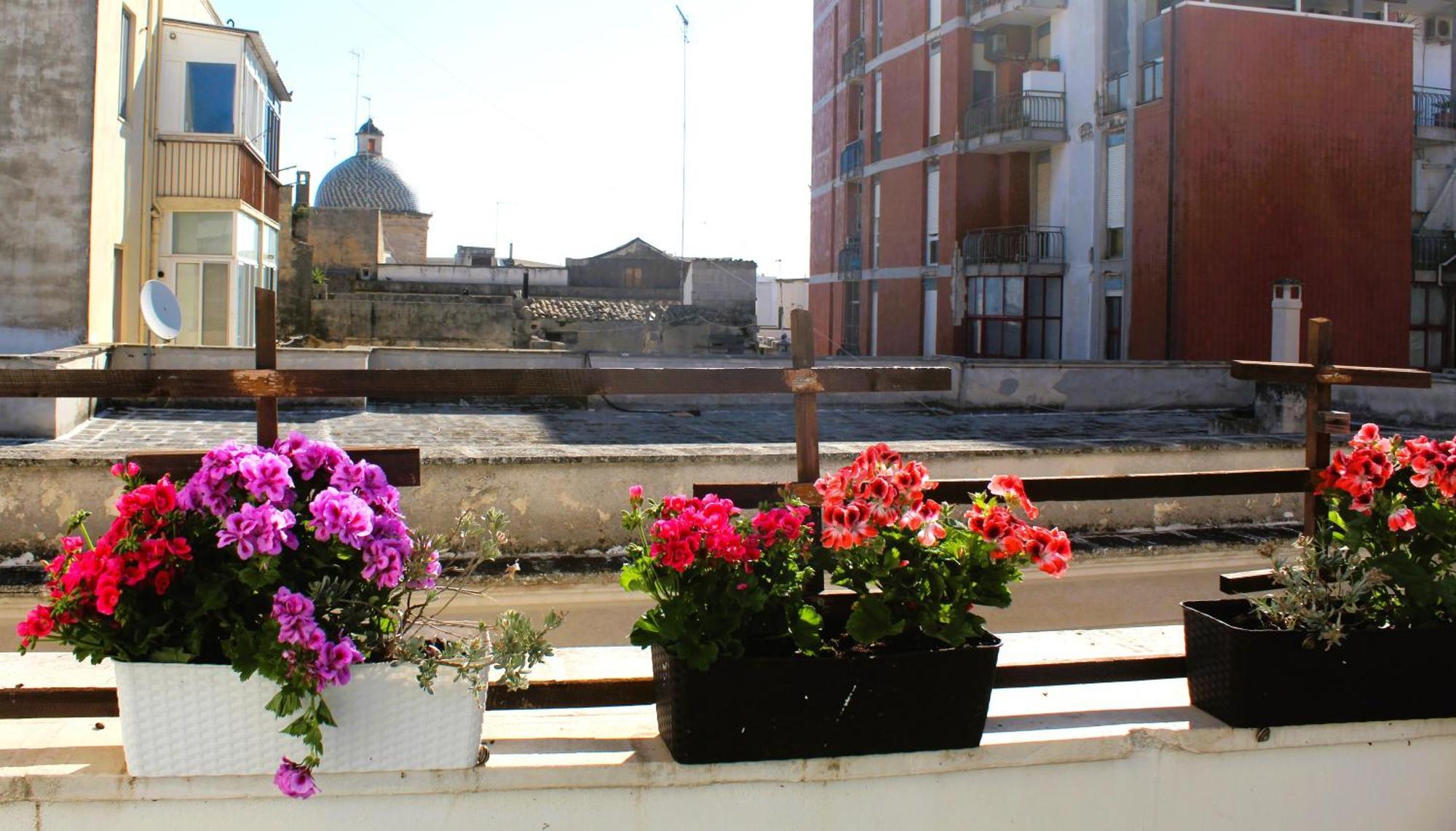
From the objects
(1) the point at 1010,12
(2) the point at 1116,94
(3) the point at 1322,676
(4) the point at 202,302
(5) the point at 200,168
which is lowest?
(3) the point at 1322,676

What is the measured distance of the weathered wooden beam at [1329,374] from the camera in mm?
5328

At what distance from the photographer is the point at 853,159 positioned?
38219 mm

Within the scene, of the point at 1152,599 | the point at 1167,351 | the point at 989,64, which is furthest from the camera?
the point at 989,64

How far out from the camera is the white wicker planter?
10.9 ft

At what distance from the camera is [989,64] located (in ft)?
107

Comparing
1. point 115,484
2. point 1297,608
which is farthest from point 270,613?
point 115,484

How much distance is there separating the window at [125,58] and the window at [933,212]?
20204 mm

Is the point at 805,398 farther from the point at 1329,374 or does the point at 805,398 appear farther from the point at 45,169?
the point at 45,169

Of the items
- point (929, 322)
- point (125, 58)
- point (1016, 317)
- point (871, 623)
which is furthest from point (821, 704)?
point (929, 322)

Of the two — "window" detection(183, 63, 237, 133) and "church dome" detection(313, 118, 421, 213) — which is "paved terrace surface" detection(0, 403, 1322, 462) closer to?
"window" detection(183, 63, 237, 133)

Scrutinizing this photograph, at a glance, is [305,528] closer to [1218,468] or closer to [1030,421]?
[1218,468]

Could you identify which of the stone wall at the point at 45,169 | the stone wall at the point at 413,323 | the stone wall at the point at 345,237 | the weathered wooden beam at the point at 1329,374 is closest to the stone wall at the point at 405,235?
the stone wall at the point at 345,237

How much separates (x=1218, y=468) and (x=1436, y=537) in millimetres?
5647

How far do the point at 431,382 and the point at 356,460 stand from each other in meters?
0.43
